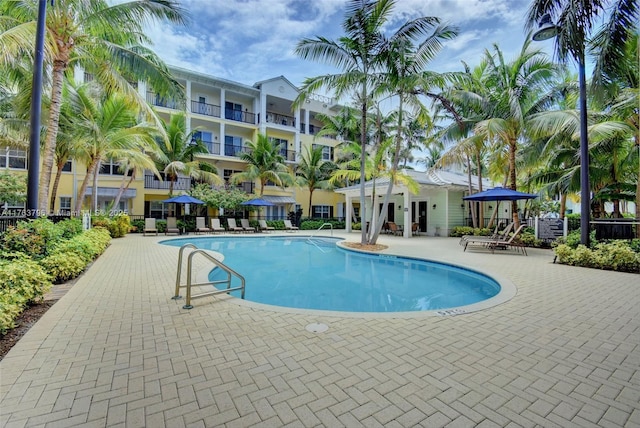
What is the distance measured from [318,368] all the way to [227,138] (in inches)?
1077

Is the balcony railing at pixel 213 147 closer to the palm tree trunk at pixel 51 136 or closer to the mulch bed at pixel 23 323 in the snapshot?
the palm tree trunk at pixel 51 136

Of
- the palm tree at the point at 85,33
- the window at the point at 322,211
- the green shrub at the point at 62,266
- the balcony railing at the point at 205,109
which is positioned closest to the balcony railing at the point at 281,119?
the balcony railing at the point at 205,109

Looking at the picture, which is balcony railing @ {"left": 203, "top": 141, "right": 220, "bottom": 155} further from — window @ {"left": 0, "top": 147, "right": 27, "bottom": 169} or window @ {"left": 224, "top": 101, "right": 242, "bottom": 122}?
window @ {"left": 0, "top": 147, "right": 27, "bottom": 169}

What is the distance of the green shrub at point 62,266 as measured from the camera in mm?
6213

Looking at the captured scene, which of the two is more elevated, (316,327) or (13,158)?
(13,158)

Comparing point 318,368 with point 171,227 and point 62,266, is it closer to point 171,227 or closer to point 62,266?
point 62,266

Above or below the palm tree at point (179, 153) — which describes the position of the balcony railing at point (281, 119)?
above

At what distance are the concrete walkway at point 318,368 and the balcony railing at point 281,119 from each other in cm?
2619

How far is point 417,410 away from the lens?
238 cm

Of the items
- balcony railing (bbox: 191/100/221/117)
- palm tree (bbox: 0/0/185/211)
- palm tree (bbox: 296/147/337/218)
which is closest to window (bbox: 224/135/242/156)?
balcony railing (bbox: 191/100/221/117)

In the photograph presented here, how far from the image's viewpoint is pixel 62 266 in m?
6.37

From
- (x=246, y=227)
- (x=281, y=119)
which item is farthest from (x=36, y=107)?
(x=281, y=119)

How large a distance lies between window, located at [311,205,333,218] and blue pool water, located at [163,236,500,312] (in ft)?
56.7

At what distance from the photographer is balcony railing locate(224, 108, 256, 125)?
2675cm
